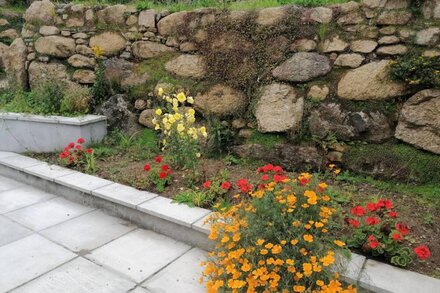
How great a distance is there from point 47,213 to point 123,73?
7.25 feet

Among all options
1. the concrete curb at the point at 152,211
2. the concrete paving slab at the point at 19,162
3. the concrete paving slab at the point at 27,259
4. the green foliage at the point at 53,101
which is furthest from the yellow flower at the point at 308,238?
the green foliage at the point at 53,101

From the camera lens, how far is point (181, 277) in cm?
229

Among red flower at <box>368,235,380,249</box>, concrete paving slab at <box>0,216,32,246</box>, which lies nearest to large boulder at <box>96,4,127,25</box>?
concrete paving slab at <box>0,216,32,246</box>

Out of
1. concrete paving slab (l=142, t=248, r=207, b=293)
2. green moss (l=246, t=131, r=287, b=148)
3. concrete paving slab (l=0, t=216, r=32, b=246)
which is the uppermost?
green moss (l=246, t=131, r=287, b=148)

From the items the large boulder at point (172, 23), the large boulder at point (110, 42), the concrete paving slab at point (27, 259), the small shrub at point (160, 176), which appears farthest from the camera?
the large boulder at point (110, 42)

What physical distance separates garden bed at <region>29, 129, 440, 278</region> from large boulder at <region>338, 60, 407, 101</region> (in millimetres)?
785

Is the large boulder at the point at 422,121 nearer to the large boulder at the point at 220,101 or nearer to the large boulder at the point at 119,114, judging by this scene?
the large boulder at the point at 220,101

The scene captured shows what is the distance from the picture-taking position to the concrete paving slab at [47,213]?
301 centimetres

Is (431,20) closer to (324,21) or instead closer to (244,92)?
(324,21)

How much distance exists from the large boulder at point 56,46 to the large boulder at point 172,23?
1.58 metres

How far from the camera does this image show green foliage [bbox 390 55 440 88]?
2.86m

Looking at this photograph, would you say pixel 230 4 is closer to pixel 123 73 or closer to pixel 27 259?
pixel 123 73

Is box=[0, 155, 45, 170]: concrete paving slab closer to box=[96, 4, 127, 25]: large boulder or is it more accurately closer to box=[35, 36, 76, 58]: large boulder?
box=[35, 36, 76, 58]: large boulder

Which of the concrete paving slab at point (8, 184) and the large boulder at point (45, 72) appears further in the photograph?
the large boulder at point (45, 72)
